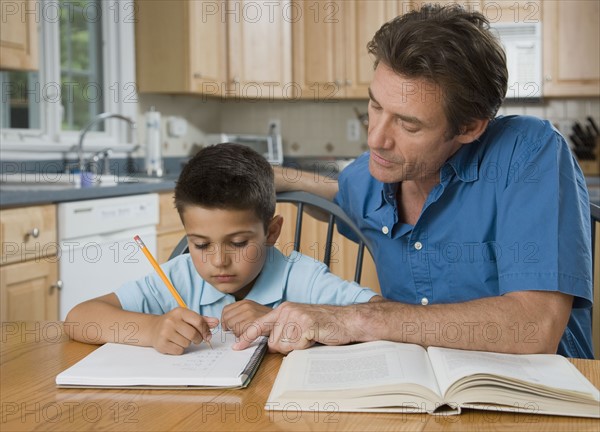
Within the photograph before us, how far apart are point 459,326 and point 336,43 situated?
3.86 meters

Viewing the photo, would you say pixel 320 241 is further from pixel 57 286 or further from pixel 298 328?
pixel 298 328

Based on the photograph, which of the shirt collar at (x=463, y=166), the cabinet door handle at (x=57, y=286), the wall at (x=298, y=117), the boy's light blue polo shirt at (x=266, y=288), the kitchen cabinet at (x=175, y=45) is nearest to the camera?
the boy's light blue polo shirt at (x=266, y=288)

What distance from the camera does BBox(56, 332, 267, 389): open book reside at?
0.95 meters

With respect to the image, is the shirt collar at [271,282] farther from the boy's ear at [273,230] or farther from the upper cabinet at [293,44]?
the upper cabinet at [293,44]

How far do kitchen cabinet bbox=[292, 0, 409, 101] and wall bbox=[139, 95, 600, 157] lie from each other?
32 centimetres

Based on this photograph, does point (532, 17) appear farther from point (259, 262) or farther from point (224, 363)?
point (224, 363)

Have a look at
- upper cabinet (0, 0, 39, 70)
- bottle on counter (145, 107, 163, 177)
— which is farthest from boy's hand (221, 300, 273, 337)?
bottle on counter (145, 107, 163, 177)

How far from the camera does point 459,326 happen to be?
1.14 meters

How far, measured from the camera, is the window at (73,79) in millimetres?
3619

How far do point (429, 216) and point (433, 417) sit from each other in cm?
73

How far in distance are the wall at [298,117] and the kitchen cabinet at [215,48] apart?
311mm

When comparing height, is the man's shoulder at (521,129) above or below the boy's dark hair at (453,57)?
below

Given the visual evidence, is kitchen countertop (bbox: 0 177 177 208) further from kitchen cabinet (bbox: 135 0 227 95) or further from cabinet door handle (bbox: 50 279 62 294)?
kitchen cabinet (bbox: 135 0 227 95)

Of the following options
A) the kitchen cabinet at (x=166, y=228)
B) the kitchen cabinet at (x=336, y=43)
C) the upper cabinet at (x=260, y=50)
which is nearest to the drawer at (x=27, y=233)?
the kitchen cabinet at (x=166, y=228)
